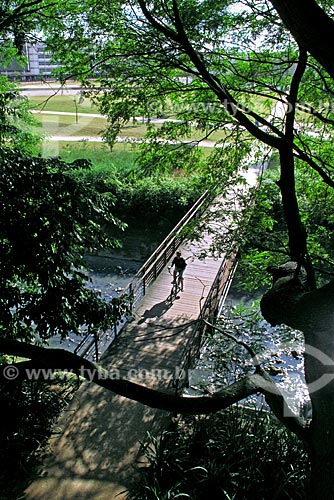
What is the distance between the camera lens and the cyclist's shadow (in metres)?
11.1

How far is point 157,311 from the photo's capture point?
1138 centimetres

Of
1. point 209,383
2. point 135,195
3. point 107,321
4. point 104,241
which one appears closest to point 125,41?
point 104,241

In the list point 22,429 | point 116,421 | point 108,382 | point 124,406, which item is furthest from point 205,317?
point 108,382

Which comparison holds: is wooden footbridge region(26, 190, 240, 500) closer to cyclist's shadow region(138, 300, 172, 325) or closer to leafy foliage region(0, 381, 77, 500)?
cyclist's shadow region(138, 300, 172, 325)

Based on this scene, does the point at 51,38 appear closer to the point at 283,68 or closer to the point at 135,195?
the point at 283,68

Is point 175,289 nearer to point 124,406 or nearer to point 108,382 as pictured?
point 124,406

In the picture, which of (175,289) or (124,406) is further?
(175,289)

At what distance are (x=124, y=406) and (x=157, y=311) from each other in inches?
149

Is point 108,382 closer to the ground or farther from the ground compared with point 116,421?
farther from the ground

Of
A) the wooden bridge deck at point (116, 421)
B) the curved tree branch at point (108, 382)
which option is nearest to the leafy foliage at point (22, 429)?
the wooden bridge deck at point (116, 421)

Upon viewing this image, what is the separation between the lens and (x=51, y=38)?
7.41 m

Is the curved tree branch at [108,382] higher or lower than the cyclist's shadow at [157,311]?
higher

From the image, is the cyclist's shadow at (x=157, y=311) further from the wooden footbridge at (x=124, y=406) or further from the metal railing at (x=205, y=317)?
the metal railing at (x=205, y=317)

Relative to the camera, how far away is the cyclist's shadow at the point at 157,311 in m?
11.1
